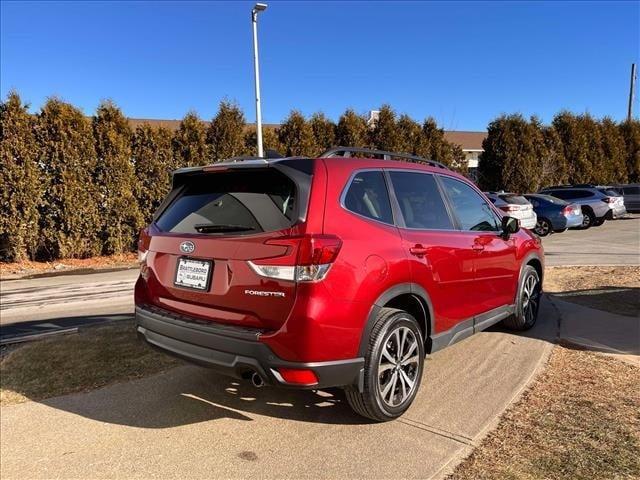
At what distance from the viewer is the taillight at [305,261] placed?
307cm

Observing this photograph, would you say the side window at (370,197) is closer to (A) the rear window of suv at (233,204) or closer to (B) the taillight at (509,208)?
(A) the rear window of suv at (233,204)

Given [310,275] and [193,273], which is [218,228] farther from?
[310,275]

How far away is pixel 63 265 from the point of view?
45.8 feet

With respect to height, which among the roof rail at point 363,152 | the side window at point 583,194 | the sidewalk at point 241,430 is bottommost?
the sidewalk at point 241,430

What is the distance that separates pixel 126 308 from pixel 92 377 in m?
3.48

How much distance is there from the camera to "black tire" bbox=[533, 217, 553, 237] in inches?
778

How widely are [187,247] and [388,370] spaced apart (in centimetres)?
163

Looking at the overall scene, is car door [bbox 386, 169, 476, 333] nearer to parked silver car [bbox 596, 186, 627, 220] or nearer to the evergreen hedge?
the evergreen hedge

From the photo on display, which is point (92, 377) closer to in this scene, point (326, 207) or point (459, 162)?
point (326, 207)

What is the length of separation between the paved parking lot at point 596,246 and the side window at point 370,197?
28.5 ft

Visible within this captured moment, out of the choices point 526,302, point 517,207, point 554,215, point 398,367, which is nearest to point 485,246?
point 526,302

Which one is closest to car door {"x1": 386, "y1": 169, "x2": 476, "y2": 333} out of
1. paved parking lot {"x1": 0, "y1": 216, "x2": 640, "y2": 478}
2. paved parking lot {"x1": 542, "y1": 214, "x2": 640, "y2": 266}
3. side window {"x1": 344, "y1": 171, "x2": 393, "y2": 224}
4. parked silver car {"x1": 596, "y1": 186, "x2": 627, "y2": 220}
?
side window {"x1": 344, "y1": 171, "x2": 393, "y2": 224}

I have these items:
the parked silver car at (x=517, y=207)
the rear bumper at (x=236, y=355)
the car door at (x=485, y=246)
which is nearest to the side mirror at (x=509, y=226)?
the car door at (x=485, y=246)

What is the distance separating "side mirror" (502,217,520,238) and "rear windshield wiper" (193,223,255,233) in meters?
2.99
